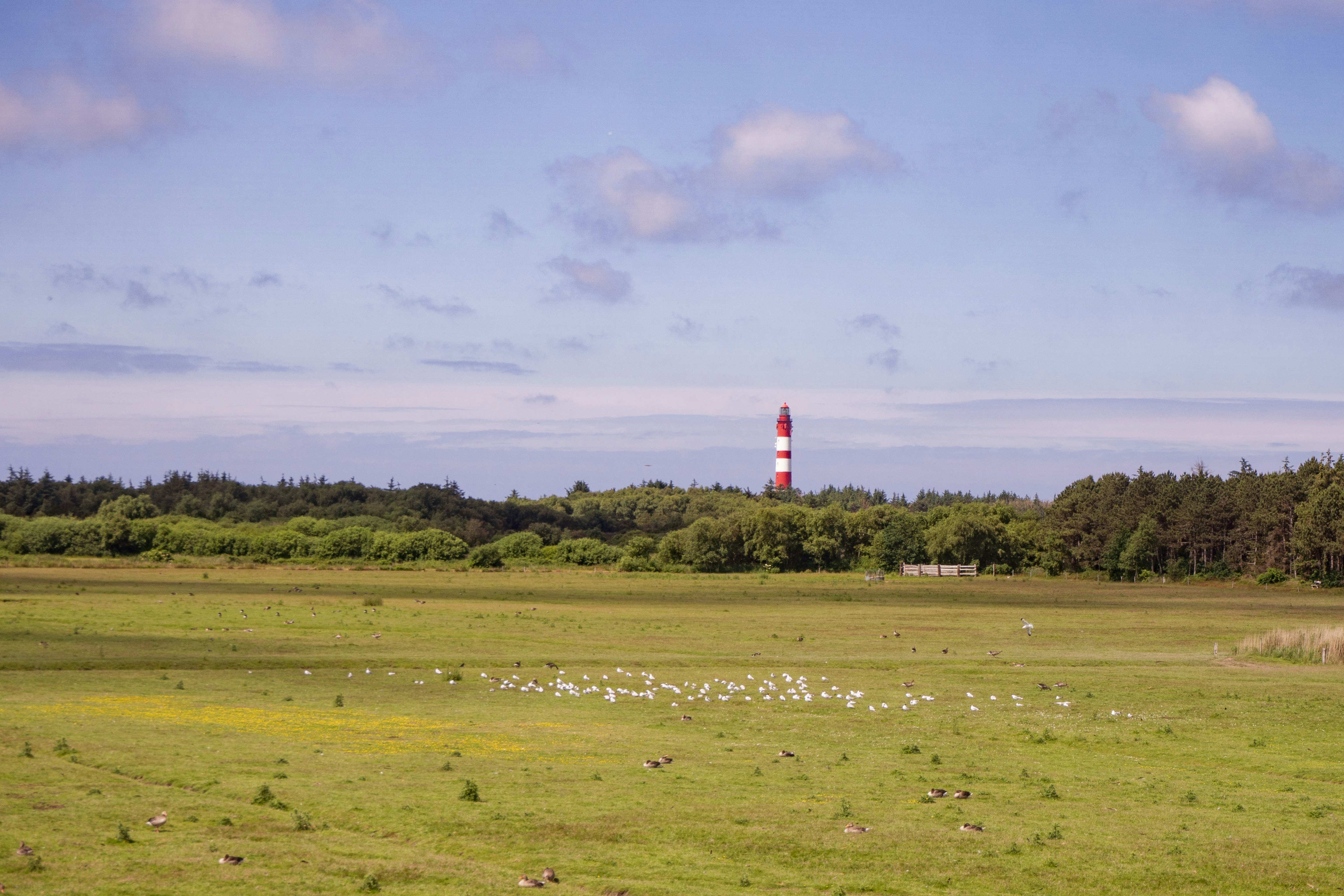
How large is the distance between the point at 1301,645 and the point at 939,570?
8011 centimetres

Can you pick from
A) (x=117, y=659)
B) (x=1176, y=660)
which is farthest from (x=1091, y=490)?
(x=117, y=659)

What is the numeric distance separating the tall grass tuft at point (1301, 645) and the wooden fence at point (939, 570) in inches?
3020

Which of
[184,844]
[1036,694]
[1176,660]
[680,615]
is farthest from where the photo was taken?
[680,615]

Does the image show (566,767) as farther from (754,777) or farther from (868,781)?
(868,781)

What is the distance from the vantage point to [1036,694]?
35688 mm

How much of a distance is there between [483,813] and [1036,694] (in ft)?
76.8

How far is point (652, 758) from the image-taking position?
23422mm

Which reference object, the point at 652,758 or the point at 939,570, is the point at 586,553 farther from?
the point at 652,758

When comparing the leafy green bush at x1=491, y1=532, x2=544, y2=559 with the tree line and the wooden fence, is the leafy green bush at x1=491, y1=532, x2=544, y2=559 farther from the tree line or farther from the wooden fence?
the wooden fence

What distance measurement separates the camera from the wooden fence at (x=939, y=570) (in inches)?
5000

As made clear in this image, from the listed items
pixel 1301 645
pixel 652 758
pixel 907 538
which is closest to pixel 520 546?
pixel 907 538

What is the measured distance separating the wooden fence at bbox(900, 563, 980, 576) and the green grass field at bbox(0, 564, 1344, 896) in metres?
71.8

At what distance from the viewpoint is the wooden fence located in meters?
127

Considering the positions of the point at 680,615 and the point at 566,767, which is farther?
the point at 680,615
